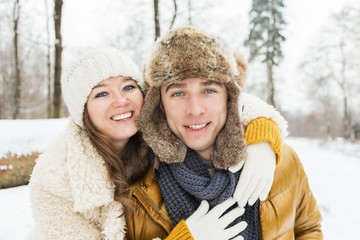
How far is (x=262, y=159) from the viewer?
5.79 feet

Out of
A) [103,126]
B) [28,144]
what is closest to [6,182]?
[28,144]

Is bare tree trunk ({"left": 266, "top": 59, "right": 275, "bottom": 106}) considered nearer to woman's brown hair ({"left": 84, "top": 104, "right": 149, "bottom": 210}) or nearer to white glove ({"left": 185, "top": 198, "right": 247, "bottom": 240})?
woman's brown hair ({"left": 84, "top": 104, "right": 149, "bottom": 210})

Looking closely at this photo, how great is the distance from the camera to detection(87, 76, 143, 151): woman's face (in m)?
2.11

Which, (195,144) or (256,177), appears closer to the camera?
(256,177)

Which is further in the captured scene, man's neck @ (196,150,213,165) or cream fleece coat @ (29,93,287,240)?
man's neck @ (196,150,213,165)

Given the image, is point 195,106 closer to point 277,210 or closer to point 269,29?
point 277,210

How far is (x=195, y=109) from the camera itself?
1.77m

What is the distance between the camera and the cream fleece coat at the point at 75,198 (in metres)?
1.77

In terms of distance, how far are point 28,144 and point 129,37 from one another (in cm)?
1538

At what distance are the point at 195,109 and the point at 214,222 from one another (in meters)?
0.81

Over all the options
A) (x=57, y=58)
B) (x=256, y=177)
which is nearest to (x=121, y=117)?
(x=256, y=177)

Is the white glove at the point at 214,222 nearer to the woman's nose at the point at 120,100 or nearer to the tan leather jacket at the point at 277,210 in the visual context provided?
the tan leather jacket at the point at 277,210

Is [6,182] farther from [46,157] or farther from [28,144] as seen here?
[46,157]

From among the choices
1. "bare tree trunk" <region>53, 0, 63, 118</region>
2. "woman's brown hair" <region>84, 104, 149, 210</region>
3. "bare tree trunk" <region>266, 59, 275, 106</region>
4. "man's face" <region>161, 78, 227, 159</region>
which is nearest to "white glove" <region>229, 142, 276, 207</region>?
"man's face" <region>161, 78, 227, 159</region>
